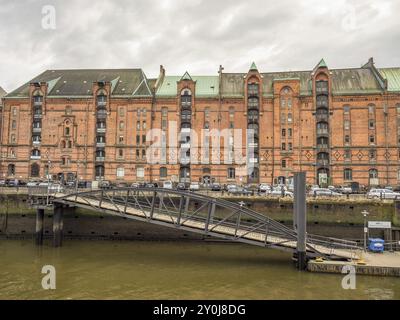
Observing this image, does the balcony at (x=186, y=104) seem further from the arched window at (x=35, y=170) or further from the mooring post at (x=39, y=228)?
the mooring post at (x=39, y=228)

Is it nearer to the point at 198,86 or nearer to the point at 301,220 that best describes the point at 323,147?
the point at 198,86

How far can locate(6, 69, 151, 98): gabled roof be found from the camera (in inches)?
2290

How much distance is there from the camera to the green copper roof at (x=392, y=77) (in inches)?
2127

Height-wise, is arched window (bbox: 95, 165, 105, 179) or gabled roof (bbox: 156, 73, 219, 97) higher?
gabled roof (bbox: 156, 73, 219, 97)

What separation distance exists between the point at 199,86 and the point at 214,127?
8.32m

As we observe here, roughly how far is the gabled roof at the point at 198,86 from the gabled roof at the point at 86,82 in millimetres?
3045

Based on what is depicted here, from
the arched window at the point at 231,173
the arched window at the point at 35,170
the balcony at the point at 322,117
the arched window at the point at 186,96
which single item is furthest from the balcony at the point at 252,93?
the arched window at the point at 35,170

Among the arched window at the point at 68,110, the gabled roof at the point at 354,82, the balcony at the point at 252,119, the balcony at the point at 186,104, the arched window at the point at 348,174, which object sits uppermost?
the gabled roof at the point at 354,82

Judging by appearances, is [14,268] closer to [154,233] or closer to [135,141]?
[154,233]

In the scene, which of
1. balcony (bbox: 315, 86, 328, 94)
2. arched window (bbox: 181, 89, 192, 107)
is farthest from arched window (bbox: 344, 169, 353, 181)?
arched window (bbox: 181, 89, 192, 107)

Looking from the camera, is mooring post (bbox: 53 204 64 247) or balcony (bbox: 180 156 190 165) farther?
balcony (bbox: 180 156 190 165)

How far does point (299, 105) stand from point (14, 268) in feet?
147

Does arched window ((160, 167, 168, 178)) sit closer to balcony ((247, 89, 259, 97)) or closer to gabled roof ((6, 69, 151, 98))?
gabled roof ((6, 69, 151, 98))

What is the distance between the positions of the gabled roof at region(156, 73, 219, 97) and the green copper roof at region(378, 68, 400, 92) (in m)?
26.7
